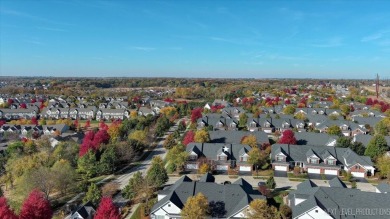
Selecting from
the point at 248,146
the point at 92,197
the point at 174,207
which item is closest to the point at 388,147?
the point at 248,146

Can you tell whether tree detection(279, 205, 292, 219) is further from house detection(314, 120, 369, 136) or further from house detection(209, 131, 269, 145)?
house detection(314, 120, 369, 136)

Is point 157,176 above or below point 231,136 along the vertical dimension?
below

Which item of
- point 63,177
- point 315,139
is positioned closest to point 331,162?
point 315,139

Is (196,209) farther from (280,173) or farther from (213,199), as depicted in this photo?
(280,173)

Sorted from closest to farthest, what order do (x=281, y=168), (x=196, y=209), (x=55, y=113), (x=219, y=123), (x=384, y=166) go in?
(x=196, y=209) → (x=384, y=166) → (x=281, y=168) → (x=219, y=123) → (x=55, y=113)

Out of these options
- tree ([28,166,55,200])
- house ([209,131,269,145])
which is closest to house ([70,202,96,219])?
tree ([28,166,55,200])
